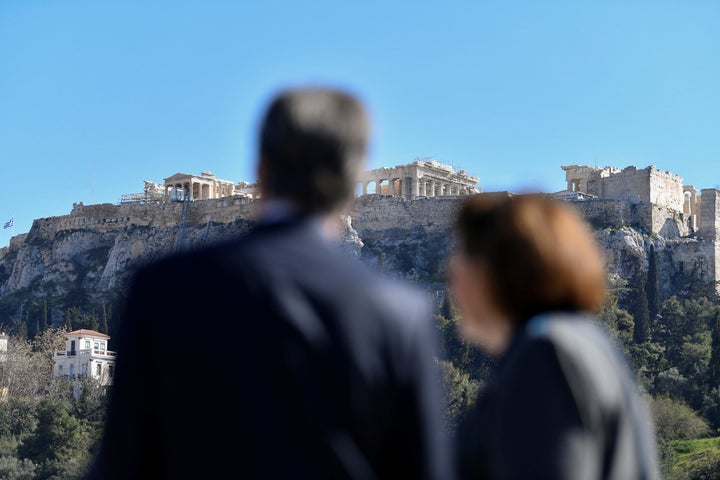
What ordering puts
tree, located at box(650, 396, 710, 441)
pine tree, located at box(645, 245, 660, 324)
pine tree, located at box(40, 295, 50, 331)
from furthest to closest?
pine tree, located at box(40, 295, 50, 331)
pine tree, located at box(645, 245, 660, 324)
tree, located at box(650, 396, 710, 441)

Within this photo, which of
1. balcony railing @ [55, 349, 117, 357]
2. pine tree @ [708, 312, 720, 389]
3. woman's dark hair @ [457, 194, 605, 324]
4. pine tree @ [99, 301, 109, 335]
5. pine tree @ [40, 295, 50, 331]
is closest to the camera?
woman's dark hair @ [457, 194, 605, 324]

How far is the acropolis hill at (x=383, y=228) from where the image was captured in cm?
5644

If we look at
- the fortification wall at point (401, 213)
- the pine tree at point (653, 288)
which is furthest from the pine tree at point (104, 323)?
the pine tree at point (653, 288)

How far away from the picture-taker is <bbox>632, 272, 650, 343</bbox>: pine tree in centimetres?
5191

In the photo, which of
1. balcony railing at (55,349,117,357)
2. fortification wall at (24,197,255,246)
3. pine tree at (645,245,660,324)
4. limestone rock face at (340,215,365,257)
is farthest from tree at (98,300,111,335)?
pine tree at (645,245,660,324)

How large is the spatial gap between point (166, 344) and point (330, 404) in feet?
1.30

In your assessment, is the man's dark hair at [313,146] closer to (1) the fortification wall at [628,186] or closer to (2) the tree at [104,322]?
(1) the fortification wall at [628,186]

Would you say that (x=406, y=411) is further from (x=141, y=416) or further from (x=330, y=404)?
(x=141, y=416)

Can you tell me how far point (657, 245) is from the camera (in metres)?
55.6

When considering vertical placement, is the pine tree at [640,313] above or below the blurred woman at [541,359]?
below

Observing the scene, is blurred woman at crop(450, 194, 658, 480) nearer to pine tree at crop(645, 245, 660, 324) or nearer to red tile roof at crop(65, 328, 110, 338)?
pine tree at crop(645, 245, 660, 324)

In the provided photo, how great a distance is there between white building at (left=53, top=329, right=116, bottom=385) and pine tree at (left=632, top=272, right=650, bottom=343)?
2453 cm

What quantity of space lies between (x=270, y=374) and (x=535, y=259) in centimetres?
75

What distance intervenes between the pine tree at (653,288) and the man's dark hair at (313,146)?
5247 cm
